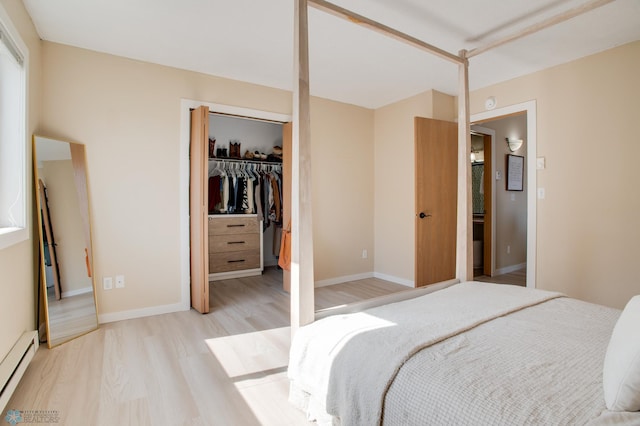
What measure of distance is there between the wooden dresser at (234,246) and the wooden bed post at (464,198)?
296 centimetres

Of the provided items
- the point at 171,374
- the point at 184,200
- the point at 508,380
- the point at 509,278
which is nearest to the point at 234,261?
the point at 184,200

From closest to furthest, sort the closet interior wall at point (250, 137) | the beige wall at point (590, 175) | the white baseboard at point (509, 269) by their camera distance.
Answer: the beige wall at point (590, 175), the white baseboard at point (509, 269), the closet interior wall at point (250, 137)

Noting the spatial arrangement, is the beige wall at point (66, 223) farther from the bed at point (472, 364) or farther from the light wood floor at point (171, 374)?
the bed at point (472, 364)

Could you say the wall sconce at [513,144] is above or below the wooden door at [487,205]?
above

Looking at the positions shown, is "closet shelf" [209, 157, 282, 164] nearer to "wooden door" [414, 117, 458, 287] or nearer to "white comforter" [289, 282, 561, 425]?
"wooden door" [414, 117, 458, 287]

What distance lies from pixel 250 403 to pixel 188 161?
7.47 ft

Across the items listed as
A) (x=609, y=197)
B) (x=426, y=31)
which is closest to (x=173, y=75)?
(x=426, y=31)

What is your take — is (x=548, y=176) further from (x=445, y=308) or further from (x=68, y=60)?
(x=68, y=60)

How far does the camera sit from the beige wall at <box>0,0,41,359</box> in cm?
183

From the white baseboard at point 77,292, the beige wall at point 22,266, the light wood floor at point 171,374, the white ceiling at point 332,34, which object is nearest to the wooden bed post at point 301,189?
the light wood floor at point 171,374

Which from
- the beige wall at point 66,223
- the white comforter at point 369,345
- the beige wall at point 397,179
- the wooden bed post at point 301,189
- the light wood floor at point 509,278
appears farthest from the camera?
the light wood floor at point 509,278

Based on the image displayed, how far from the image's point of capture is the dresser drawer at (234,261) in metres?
4.35

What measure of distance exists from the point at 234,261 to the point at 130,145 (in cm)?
204

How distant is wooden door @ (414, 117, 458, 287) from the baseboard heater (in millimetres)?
3080
